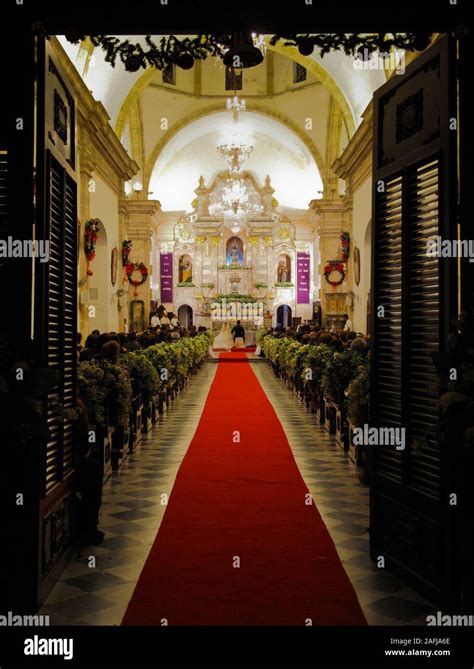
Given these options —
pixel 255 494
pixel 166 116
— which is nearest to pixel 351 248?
pixel 166 116

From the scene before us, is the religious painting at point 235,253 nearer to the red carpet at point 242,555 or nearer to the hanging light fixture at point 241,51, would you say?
the red carpet at point 242,555

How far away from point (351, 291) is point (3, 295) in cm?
2107

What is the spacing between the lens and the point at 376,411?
500 cm

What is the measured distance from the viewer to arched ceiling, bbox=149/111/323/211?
36188 mm

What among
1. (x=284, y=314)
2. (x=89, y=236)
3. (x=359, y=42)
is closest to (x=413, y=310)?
(x=359, y=42)

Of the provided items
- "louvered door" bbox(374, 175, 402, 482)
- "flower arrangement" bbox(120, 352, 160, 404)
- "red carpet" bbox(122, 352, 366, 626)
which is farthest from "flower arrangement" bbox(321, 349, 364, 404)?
"louvered door" bbox(374, 175, 402, 482)

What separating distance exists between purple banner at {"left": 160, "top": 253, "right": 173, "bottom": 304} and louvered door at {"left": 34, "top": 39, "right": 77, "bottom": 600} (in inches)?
1299

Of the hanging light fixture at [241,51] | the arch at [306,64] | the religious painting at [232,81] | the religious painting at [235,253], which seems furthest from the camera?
the religious painting at [235,253]

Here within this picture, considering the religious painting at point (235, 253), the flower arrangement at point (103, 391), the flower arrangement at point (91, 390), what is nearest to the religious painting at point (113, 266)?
the flower arrangement at point (103, 391)

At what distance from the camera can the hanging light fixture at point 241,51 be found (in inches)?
173

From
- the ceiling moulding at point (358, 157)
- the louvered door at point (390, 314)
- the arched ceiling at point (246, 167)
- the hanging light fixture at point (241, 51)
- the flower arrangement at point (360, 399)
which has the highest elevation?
the arched ceiling at point (246, 167)

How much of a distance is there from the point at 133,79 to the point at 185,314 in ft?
61.7

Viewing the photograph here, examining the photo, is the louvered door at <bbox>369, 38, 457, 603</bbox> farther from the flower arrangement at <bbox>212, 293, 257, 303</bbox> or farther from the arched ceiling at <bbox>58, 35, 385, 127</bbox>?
the flower arrangement at <bbox>212, 293, 257, 303</bbox>

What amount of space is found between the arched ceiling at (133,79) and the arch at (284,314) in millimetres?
17394
